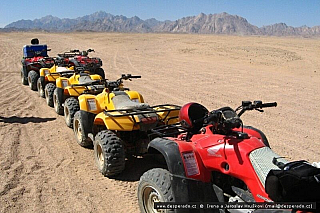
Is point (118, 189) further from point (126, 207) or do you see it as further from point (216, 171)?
point (216, 171)

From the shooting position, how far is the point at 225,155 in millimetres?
2975

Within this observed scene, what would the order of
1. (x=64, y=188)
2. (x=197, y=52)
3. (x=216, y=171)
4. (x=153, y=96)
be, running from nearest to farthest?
(x=216, y=171) → (x=64, y=188) → (x=153, y=96) → (x=197, y=52)

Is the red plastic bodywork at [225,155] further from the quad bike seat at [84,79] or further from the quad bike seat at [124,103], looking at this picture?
the quad bike seat at [84,79]

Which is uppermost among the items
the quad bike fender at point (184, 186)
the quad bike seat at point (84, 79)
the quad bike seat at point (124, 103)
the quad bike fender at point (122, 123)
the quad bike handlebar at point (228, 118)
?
the quad bike handlebar at point (228, 118)

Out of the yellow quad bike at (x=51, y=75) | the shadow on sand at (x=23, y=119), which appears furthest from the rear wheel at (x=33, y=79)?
the shadow on sand at (x=23, y=119)

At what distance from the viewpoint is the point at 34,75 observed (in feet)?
36.9

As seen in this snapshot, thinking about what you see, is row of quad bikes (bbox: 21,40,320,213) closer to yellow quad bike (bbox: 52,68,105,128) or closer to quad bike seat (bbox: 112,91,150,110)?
quad bike seat (bbox: 112,91,150,110)

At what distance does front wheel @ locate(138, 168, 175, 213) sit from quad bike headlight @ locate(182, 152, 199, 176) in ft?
0.71

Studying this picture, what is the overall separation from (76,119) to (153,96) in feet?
15.3

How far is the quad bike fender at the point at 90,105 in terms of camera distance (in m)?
5.85

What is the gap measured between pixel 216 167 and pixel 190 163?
266 mm

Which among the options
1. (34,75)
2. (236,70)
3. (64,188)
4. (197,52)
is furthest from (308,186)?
(197,52)

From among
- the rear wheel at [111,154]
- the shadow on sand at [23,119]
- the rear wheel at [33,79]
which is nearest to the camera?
the rear wheel at [111,154]

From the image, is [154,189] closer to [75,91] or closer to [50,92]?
[75,91]
